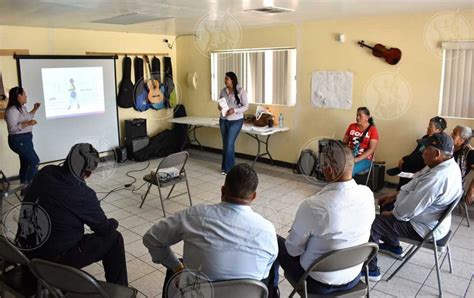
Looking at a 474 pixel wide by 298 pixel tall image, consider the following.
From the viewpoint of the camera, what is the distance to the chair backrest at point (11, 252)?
1.98 metres

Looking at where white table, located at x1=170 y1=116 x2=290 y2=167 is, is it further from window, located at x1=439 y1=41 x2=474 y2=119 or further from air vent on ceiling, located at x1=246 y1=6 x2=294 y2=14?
window, located at x1=439 y1=41 x2=474 y2=119

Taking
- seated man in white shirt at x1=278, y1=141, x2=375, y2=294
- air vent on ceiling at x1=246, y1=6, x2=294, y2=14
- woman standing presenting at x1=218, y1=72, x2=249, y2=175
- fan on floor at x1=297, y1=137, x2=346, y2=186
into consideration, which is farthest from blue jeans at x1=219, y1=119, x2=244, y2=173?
seated man in white shirt at x1=278, y1=141, x2=375, y2=294

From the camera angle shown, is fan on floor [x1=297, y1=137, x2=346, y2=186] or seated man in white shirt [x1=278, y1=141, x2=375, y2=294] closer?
seated man in white shirt [x1=278, y1=141, x2=375, y2=294]

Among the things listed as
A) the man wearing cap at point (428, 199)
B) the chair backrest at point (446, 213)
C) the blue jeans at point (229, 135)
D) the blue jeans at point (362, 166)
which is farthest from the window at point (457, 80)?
the blue jeans at point (229, 135)

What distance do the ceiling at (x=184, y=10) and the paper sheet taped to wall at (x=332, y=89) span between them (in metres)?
0.80

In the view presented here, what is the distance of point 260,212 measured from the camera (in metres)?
4.41

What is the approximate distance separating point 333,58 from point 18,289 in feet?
15.2

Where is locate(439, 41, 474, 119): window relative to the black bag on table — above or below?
above

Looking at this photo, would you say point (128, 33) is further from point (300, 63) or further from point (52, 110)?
point (300, 63)

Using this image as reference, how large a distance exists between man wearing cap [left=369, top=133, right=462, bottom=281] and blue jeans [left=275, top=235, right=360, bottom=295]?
78 cm

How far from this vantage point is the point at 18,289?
215 cm

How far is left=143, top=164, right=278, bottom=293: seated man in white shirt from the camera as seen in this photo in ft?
5.51

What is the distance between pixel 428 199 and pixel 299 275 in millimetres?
1063

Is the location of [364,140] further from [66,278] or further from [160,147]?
[66,278]
